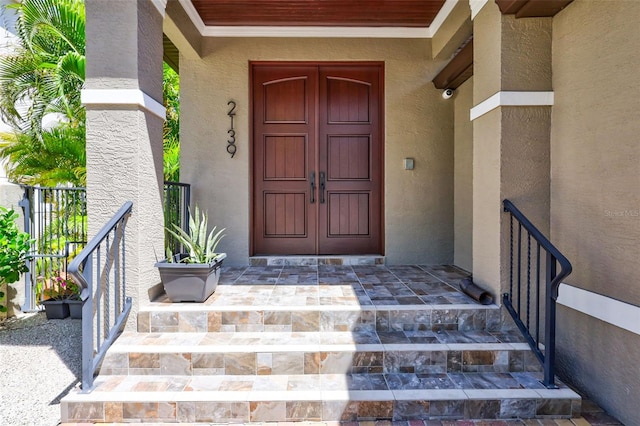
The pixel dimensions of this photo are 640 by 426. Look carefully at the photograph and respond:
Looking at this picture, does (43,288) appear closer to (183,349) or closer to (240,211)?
(240,211)

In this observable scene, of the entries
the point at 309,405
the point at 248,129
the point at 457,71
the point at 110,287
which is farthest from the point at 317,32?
the point at 309,405

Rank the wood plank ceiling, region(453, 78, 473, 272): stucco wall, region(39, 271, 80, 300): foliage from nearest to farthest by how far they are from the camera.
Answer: the wood plank ceiling
region(39, 271, 80, 300): foliage
region(453, 78, 473, 272): stucco wall

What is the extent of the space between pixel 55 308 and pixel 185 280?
207cm

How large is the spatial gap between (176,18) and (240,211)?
82.1 inches

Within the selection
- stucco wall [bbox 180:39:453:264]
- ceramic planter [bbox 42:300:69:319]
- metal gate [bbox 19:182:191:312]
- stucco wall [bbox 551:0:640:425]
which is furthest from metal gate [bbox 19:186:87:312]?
stucco wall [bbox 551:0:640:425]

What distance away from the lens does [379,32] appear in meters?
4.20

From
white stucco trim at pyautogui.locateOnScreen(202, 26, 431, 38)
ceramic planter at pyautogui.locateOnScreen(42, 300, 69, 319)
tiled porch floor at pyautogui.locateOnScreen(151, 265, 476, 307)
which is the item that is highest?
white stucco trim at pyautogui.locateOnScreen(202, 26, 431, 38)

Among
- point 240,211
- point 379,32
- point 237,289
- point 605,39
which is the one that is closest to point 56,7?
point 240,211

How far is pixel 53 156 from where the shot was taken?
5719 millimetres

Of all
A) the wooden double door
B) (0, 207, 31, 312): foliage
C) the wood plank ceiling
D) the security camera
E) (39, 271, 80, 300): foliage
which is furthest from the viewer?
the wooden double door

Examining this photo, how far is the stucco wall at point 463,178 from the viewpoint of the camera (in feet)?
13.0

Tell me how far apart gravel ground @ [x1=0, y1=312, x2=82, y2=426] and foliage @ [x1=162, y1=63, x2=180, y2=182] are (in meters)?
4.08

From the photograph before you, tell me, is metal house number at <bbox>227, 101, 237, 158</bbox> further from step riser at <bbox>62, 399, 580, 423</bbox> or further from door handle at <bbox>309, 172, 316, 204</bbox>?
step riser at <bbox>62, 399, 580, 423</bbox>

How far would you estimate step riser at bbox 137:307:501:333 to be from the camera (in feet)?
8.44
